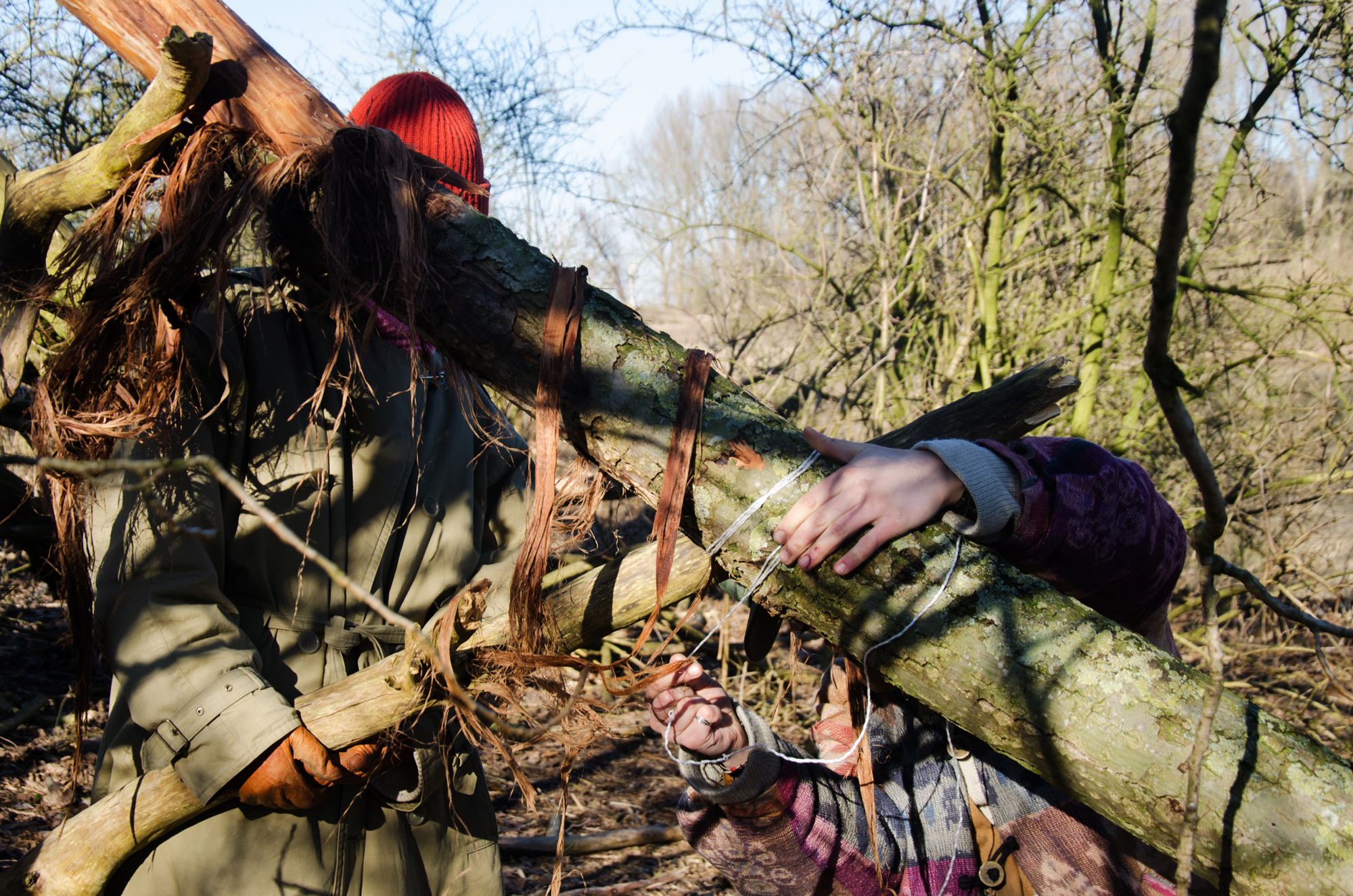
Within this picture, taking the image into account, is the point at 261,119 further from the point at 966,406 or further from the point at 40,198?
the point at 966,406

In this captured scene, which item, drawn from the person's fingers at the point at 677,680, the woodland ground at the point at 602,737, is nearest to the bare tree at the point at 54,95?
the woodland ground at the point at 602,737

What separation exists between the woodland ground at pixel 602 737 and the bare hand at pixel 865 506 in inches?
48.1

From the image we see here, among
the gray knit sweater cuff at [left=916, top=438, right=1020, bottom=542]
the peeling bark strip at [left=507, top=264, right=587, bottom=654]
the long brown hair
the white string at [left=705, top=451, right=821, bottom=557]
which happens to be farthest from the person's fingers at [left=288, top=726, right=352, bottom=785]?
the gray knit sweater cuff at [left=916, top=438, right=1020, bottom=542]

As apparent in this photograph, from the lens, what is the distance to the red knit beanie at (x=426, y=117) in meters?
2.12

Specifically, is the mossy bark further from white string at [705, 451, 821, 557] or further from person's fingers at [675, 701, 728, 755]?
person's fingers at [675, 701, 728, 755]

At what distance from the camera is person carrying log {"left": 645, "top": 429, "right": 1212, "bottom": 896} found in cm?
132

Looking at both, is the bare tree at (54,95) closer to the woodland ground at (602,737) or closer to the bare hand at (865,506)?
the woodland ground at (602,737)

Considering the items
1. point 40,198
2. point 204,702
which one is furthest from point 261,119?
point 204,702

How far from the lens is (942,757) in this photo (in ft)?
6.23

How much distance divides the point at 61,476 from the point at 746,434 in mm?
1356

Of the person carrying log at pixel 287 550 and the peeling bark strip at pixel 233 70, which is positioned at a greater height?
the peeling bark strip at pixel 233 70

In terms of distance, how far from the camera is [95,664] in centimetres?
447

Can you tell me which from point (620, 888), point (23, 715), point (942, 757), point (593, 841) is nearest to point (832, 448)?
point (942, 757)

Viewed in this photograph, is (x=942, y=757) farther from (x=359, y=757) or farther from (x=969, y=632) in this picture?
(x=359, y=757)
